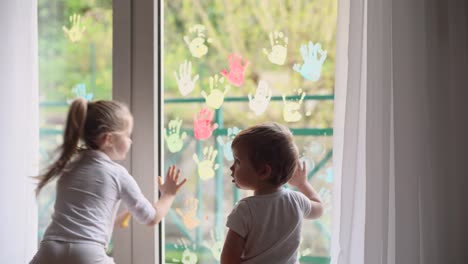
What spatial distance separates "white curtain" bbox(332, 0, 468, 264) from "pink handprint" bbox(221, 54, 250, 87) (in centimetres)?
51

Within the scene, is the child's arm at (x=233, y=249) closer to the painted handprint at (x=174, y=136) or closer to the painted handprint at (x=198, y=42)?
the painted handprint at (x=174, y=136)

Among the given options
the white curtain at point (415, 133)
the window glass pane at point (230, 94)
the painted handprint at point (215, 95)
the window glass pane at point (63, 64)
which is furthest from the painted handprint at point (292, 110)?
the window glass pane at point (63, 64)

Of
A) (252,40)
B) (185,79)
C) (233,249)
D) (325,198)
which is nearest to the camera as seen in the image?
(233,249)

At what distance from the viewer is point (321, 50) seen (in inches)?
69.2

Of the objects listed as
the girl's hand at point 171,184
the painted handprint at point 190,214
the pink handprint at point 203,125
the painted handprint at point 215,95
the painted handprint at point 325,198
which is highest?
the painted handprint at point 215,95

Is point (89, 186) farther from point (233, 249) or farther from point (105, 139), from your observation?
point (233, 249)

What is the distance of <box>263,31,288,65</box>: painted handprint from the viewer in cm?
182

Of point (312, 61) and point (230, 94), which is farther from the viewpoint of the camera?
point (230, 94)

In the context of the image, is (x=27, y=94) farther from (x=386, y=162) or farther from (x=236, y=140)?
(x=386, y=162)

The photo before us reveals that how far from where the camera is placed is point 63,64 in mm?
2164

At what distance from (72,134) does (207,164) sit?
1.73ft

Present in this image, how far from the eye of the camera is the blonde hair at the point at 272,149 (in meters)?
1.44

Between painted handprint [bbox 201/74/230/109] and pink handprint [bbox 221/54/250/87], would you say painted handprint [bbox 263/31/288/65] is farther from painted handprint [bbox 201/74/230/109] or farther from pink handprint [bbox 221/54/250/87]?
painted handprint [bbox 201/74/230/109]

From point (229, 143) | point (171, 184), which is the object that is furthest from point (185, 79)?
point (171, 184)
